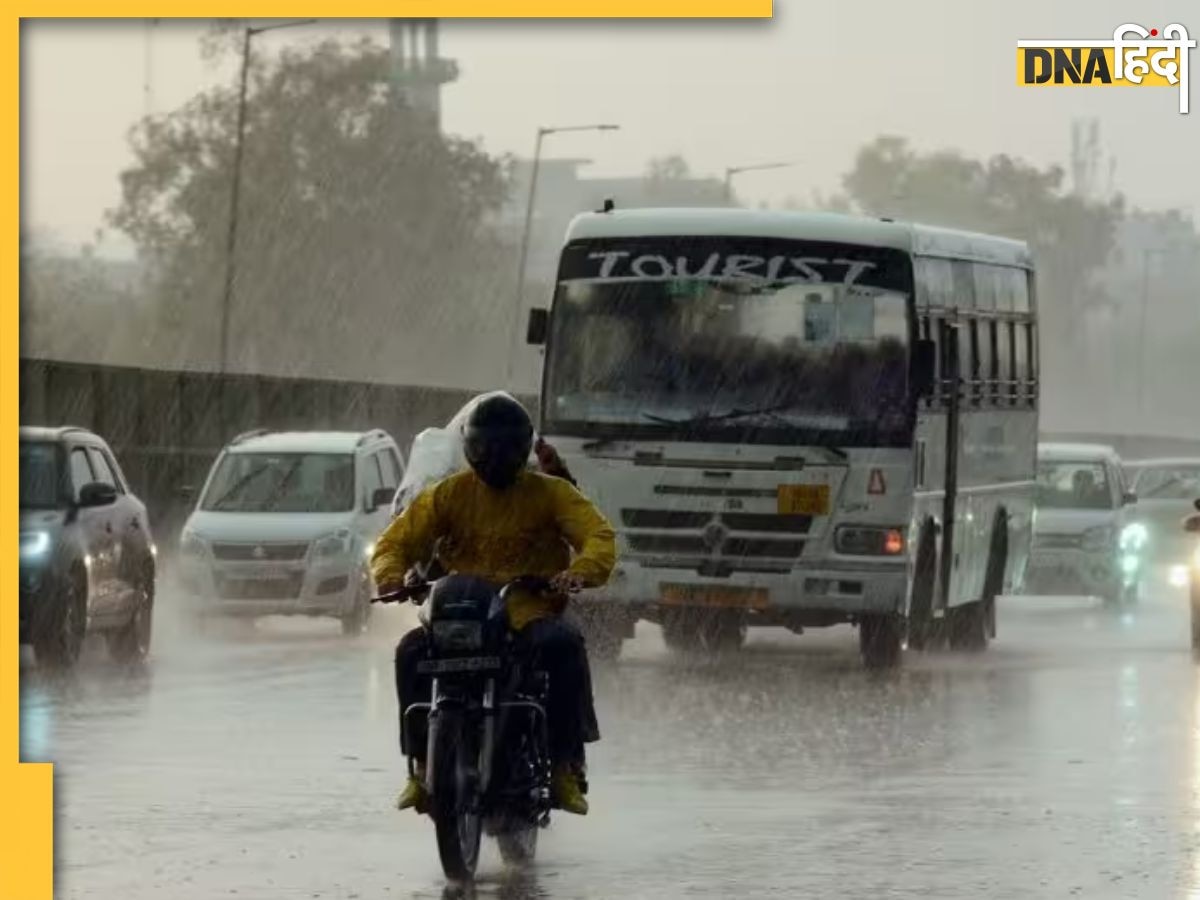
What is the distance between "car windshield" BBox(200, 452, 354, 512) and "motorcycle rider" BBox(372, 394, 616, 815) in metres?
19.7

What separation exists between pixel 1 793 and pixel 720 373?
15902 mm

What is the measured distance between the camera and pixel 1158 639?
31.5 m

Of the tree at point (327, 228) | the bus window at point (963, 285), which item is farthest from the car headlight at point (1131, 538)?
the tree at point (327, 228)

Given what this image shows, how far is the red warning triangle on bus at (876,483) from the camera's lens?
26172mm

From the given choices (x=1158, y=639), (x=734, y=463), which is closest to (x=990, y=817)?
(x=734, y=463)

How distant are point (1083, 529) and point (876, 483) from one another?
11.6 m

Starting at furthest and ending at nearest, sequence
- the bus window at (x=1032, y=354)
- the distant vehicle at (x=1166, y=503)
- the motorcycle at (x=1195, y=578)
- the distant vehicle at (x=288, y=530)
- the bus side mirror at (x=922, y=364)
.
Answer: the distant vehicle at (x=1166, y=503), the bus window at (x=1032, y=354), the distant vehicle at (x=288, y=530), the motorcycle at (x=1195, y=578), the bus side mirror at (x=922, y=364)

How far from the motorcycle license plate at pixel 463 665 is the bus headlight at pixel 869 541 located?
12978mm

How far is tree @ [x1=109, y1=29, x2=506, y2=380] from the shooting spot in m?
115

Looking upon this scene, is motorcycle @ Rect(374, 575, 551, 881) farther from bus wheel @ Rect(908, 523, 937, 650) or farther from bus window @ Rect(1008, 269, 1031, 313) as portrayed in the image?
bus window @ Rect(1008, 269, 1031, 313)

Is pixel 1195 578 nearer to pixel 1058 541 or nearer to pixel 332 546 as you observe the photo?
pixel 332 546

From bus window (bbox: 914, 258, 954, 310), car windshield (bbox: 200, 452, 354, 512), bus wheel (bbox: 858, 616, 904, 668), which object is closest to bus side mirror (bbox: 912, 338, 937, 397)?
bus window (bbox: 914, 258, 954, 310)

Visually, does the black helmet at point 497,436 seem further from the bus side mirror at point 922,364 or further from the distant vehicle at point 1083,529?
the distant vehicle at point 1083,529

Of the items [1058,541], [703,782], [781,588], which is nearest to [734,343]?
[781,588]
